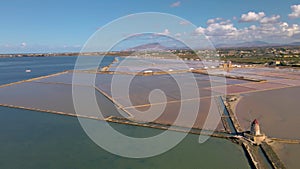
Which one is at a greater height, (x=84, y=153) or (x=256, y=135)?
(x=256, y=135)

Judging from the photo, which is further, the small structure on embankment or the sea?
the small structure on embankment

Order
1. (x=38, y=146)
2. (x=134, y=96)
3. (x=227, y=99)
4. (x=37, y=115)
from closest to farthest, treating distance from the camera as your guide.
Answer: (x=38, y=146) → (x=37, y=115) → (x=227, y=99) → (x=134, y=96)

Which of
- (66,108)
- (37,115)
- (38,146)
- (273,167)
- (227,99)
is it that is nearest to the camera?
(273,167)

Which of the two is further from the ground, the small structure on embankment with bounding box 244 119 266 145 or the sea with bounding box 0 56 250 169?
the small structure on embankment with bounding box 244 119 266 145

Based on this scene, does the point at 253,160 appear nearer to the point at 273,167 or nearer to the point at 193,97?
the point at 273,167

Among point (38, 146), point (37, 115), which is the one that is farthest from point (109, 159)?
point (37, 115)

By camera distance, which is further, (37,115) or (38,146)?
(37,115)

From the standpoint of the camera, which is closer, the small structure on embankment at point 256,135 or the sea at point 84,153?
the sea at point 84,153

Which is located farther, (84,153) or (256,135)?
(256,135)

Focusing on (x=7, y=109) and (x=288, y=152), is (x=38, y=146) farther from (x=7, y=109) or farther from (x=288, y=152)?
(x=288, y=152)

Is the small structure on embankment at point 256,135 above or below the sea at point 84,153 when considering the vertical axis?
above
